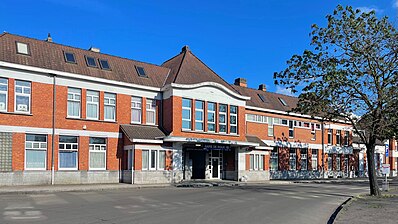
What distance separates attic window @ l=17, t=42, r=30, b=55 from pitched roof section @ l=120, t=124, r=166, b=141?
7823mm

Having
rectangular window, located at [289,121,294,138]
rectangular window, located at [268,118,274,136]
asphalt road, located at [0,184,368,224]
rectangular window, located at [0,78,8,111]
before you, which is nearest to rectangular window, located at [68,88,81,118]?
rectangular window, located at [0,78,8,111]

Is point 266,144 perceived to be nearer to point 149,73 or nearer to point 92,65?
point 149,73

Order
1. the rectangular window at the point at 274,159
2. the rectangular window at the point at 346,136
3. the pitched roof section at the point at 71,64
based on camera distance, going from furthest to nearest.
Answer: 1. the rectangular window at the point at 346,136
2. the rectangular window at the point at 274,159
3. the pitched roof section at the point at 71,64

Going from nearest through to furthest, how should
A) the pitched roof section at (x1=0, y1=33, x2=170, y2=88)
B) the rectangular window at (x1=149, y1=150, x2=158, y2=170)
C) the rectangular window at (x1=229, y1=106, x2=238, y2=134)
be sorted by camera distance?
the pitched roof section at (x1=0, y1=33, x2=170, y2=88) < the rectangular window at (x1=149, y1=150, x2=158, y2=170) < the rectangular window at (x1=229, y1=106, x2=238, y2=134)

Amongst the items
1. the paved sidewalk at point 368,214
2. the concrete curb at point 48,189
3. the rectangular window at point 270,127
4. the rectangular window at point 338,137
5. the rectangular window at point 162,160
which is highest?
the rectangular window at point 270,127

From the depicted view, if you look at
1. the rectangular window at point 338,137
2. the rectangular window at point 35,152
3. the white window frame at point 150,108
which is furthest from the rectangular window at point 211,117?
the rectangular window at point 338,137

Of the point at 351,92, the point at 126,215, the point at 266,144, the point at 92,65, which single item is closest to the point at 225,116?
the point at 266,144

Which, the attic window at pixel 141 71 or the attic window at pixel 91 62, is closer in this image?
the attic window at pixel 91 62

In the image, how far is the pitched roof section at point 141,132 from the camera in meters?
27.6

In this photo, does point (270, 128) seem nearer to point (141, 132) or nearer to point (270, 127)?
point (270, 127)

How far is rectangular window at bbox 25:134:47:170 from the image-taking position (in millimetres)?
24469

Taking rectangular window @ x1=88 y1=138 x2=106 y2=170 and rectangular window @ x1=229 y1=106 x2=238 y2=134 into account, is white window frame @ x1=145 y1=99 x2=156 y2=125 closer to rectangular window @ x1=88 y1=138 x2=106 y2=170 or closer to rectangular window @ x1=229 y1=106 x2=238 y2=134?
rectangular window @ x1=88 y1=138 x2=106 y2=170

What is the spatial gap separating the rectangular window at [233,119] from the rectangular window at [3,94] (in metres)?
16.7

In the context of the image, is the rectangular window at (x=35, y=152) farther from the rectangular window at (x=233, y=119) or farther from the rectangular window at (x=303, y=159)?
the rectangular window at (x=303, y=159)
